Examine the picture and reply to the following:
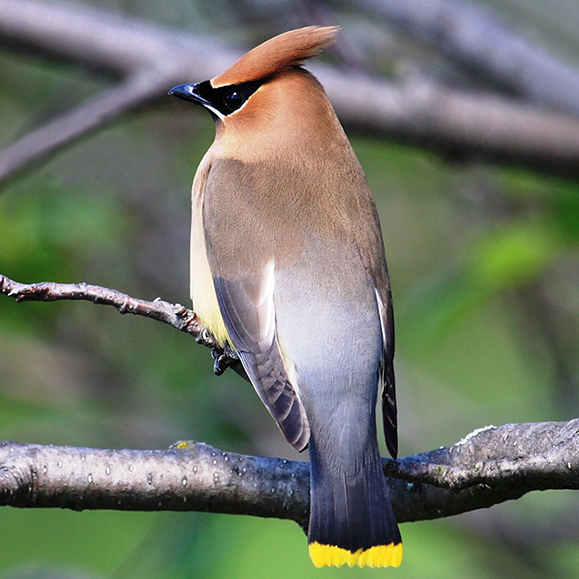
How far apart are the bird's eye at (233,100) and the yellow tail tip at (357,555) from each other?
70.6 inches

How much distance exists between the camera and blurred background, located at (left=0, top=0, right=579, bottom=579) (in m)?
4.22

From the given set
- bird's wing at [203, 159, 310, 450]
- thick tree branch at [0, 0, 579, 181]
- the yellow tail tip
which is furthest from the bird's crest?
the yellow tail tip

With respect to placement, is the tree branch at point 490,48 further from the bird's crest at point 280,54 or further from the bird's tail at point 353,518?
the bird's tail at point 353,518

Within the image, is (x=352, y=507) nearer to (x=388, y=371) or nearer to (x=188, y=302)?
(x=388, y=371)

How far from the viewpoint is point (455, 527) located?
178 inches

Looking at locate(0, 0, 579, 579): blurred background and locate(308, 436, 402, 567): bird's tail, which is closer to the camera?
locate(308, 436, 402, 567): bird's tail

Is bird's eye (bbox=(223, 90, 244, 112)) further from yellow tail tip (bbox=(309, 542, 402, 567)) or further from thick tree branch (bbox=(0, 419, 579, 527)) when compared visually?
yellow tail tip (bbox=(309, 542, 402, 567))

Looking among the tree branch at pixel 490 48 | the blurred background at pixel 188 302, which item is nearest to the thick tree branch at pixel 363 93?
the blurred background at pixel 188 302

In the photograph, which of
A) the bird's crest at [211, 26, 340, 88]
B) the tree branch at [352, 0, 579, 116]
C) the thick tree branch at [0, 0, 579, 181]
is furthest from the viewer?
the tree branch at [352, 0, 579, 116]

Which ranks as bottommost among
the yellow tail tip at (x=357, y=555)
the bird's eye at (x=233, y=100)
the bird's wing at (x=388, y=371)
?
the yellow tail tip at (x=357, y=555)

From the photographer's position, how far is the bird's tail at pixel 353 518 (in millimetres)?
2750

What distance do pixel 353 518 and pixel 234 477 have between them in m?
0.38

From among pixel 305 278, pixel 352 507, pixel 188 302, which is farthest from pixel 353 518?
pixel 188 302

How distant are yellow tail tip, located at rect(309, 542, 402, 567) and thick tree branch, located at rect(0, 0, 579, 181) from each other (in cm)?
223
